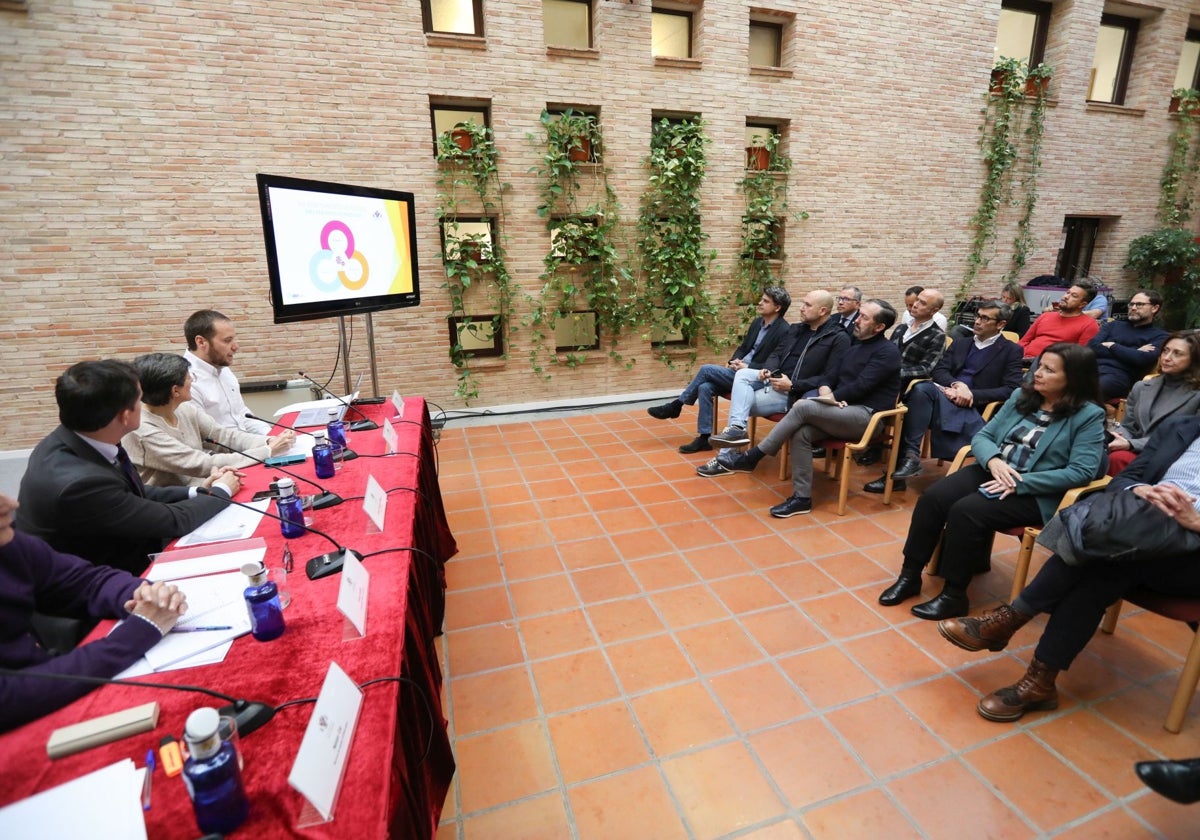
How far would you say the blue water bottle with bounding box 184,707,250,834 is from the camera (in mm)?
873

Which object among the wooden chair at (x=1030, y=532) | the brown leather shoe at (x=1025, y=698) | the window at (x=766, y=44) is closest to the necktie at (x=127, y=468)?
the brown leather shoe at (x=1025, y=698)

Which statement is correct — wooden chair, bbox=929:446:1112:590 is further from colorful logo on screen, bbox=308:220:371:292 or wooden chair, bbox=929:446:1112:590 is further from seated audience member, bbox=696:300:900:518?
colorful logo on screen, bbox=308:220:371:292

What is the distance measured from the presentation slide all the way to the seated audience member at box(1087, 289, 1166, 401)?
5.29m

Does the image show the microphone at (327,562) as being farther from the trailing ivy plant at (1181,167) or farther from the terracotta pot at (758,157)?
the trailing ivy plant at (1181,167)

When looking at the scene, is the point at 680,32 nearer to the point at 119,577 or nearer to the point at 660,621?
the point at 660,621

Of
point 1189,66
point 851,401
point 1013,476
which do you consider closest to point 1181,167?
point 1189,66

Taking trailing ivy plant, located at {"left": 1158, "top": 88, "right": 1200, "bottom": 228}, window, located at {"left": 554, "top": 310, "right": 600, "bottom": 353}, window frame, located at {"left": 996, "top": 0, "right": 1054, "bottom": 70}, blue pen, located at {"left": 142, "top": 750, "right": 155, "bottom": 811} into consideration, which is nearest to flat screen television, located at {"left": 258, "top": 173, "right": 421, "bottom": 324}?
window, located at {"left": 554, "top": 310, "right": 600, "bottom": 353}

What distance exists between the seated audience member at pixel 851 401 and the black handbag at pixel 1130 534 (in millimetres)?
1560

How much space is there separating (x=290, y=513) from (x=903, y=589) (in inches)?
105

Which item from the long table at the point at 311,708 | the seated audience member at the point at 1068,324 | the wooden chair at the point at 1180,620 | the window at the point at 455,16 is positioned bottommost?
the wooden chair at the point at 1180,620

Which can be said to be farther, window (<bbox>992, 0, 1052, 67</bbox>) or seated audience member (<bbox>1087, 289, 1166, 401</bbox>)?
window (<bbox>992, 0, 1052, 67</bbox>)

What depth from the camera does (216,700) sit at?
1169 millimetres

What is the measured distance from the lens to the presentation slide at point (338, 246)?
10.3 ft

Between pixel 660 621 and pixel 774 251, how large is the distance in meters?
5.23
